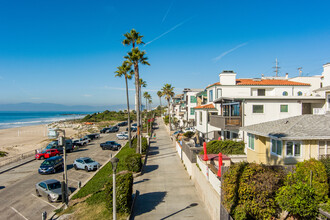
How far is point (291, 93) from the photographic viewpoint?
95.8ft

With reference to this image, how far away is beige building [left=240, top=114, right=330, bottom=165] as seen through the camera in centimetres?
1268

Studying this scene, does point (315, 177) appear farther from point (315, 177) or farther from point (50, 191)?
point (50, 191)

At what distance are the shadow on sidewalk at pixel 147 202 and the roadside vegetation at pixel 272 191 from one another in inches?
234

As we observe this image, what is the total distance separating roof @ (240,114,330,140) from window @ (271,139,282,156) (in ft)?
2.39

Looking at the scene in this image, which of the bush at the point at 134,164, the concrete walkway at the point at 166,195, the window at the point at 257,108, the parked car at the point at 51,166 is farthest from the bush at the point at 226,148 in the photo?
the parked car at the point at 51,166

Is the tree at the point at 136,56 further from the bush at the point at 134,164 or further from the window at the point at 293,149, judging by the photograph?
the window at the point at 293,149

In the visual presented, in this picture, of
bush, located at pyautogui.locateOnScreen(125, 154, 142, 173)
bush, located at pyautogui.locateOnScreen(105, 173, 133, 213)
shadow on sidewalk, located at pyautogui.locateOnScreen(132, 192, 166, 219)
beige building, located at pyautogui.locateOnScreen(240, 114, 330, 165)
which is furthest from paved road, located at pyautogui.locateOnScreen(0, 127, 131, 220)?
beige building, located at pyautogui.locateOnScreen(240, 114, 330, 165)

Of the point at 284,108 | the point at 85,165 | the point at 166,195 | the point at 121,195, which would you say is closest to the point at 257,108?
the point at 284,108

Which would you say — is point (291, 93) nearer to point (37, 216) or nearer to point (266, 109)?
point (266, 109)

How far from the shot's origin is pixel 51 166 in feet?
75.7

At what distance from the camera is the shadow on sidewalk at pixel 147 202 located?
43.2 feet

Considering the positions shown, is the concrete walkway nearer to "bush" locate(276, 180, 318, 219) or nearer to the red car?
"bush" locate(276, 180, 318, 219)

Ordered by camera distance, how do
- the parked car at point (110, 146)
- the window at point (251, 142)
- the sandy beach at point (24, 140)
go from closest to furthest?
1. the window at point (251, 142)
2. the parked car at point (110, 146)
3. the sandy beach at point (24, 140)

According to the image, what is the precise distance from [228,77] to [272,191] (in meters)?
23.3
